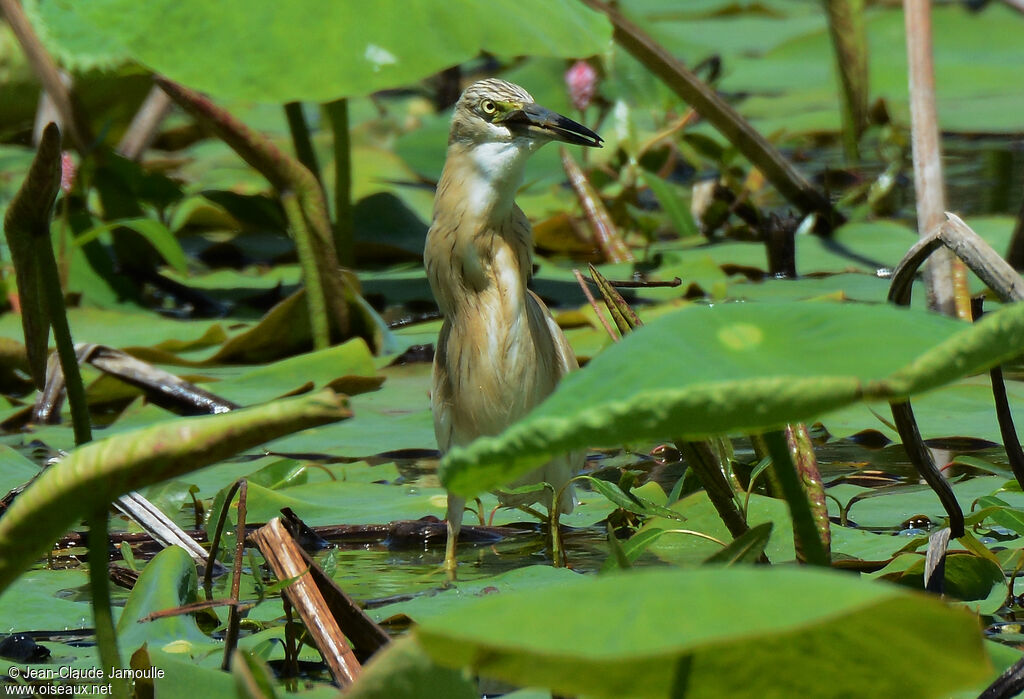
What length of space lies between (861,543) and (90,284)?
2.89m

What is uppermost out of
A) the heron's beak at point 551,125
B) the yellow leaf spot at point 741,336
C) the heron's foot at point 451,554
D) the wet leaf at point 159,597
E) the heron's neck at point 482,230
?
the heron's beak at point 551,125

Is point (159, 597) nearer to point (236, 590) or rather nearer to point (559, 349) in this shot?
point (236, 590)

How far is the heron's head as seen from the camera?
2.58 m

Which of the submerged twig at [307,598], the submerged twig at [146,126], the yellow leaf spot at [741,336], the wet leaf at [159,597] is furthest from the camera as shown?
the submerged twig at [146,126]

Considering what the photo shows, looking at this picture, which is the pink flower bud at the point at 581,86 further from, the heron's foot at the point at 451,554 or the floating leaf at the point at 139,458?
the floating leaf at the point at 139,458

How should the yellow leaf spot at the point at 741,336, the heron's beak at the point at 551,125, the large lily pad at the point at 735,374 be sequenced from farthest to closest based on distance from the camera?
the heron's beak at the point at 551,125 → the yellow leaf spot at the point at 741,336 → the large lily pad at the point at 735,374

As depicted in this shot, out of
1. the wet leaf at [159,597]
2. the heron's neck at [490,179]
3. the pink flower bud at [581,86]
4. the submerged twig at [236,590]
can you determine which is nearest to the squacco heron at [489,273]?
the heron's neck at [490,179]

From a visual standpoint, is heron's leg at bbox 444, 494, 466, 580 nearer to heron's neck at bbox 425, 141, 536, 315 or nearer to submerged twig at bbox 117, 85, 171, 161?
Result: heron's neck at bbox 425, 141, 536, 315

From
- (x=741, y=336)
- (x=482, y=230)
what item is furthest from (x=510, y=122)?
(x=741, y=336)

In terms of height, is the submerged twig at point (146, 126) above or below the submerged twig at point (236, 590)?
above

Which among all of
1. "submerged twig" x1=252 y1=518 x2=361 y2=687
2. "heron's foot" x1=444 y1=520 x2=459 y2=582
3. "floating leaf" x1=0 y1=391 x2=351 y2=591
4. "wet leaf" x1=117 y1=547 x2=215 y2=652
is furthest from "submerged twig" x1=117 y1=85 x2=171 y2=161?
"floating leaf" x1=0 y1=391 x2=351 y2=591

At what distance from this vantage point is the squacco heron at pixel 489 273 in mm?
2574

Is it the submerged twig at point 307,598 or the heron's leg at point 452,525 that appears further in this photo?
the heron's leg at point 452,525

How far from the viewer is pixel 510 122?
8.61ft
